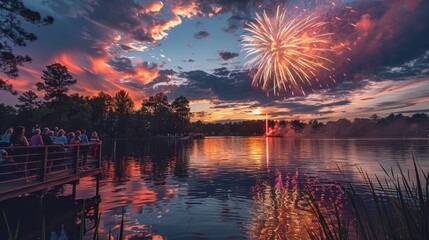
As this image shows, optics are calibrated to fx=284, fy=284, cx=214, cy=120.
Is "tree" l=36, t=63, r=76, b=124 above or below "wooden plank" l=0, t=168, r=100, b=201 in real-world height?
above

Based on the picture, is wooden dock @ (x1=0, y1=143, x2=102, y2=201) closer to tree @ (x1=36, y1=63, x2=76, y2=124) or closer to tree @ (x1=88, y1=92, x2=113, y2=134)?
tree @ (x1=36, y1=63, x2=76, y2=124)

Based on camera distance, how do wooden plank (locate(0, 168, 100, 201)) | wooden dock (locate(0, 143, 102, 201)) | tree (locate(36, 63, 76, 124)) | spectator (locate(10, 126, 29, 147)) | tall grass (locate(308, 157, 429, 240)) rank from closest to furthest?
tall grass (locate(308, 157, 429, 240)) → wooden plank (locate(0, 168, 100, 201)) → wooden dock (locate(0, 143, 102, 201)) → spectator (locate(10, 126, 29, 147)) → tree (locate(36, 63, 76, 124))

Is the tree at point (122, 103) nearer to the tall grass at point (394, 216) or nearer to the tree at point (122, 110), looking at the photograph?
the tree at point (122, 110)

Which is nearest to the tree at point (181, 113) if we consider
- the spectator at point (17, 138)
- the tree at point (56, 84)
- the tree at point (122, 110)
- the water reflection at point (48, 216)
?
the tree at point (122, 110)

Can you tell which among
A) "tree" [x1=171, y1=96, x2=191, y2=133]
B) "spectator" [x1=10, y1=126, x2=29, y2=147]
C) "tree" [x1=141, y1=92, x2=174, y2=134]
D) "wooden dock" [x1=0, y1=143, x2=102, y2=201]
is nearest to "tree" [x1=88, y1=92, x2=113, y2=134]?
"tree" [x1=141, y1=92, x2=174, y2=134]

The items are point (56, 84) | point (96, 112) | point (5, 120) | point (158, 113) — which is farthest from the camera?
point (158, 113)

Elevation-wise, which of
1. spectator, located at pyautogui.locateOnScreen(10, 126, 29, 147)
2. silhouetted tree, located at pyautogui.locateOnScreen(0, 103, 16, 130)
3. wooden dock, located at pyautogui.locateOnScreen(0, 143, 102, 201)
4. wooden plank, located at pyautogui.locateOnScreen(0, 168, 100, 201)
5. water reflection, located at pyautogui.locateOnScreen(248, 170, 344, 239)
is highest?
silhouetted tree, located at pyautogui.locateOnScreen(0, 103, 16, 130)

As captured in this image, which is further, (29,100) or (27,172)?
(29,100)

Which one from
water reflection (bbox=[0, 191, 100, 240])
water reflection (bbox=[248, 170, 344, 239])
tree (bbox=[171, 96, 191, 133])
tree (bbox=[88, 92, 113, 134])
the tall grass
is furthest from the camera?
tree (bbox=[171, 96, 191, 133])

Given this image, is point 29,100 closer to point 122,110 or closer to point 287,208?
point 122,110

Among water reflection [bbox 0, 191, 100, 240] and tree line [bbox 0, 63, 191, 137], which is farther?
tree line [bbox 0, 63, 191, 137]

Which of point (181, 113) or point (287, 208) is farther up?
point (181, 113)

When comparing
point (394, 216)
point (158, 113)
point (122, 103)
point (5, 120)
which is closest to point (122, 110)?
point (122, 103)

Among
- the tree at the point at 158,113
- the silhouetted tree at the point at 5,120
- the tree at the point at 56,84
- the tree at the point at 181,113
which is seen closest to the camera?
the tree at the point at 56,84
